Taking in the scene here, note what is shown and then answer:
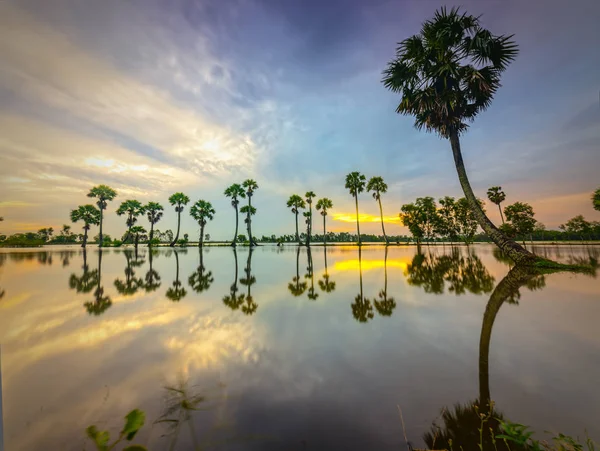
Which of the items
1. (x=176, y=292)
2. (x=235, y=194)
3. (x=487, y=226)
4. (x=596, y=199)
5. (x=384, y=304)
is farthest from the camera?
(x=235, y=194)

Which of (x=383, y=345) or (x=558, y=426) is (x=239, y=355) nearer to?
(x=383, y=345)

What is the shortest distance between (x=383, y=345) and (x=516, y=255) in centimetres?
1567

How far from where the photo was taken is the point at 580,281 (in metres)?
9.23

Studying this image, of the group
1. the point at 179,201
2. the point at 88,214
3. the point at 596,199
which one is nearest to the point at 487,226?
the point at 596,199

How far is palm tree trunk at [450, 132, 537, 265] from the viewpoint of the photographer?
14062mm

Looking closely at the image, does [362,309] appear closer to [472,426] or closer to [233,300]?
[233,300]

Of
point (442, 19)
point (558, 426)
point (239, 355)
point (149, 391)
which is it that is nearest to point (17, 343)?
point (149, 391)

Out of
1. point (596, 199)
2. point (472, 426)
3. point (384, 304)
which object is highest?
point (596, 199)

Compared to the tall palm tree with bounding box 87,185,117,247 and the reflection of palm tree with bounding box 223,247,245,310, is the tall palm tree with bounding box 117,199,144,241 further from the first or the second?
the reflection of palm tree with bounding box 223,247,245,310

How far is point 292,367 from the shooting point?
127 inches

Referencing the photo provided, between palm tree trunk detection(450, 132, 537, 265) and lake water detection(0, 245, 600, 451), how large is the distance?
30.7 feet

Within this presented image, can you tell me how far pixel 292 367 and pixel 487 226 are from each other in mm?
16709

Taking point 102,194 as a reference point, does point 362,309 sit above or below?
below

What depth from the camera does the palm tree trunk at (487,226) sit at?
14062 mm
